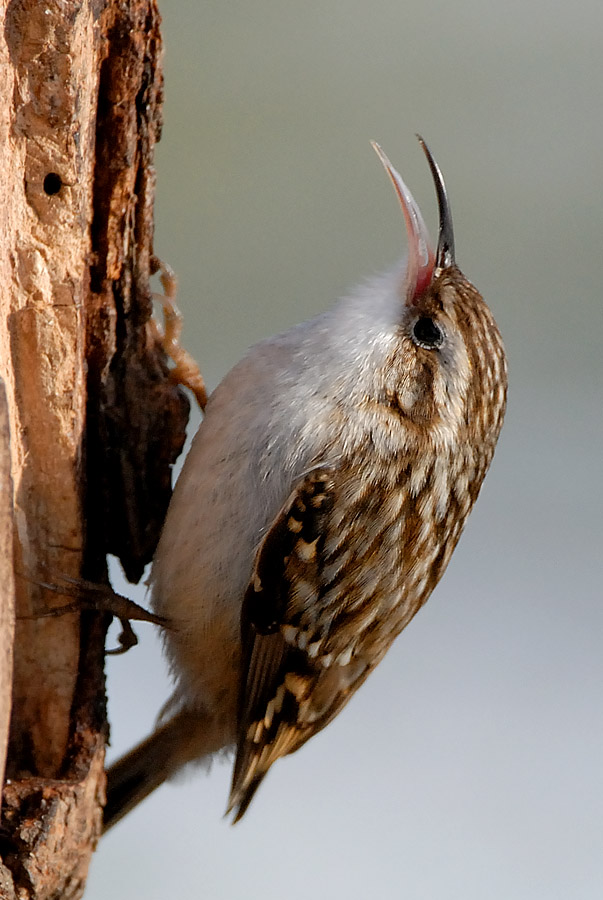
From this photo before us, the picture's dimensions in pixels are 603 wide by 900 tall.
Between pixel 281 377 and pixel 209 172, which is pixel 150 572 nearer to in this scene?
→ pixel 281 377

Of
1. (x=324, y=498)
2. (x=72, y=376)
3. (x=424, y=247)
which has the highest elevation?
(x=424, y=247)

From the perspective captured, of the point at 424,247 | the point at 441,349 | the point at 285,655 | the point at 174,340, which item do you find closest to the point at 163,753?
the point at 285,655

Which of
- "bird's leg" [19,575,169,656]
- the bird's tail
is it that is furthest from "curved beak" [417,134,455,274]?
the bird's tail

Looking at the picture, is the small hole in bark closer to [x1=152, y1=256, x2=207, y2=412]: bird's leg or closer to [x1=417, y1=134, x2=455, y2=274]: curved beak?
[x1=152, y1=256, x2=207, y2=412]: bird's leg

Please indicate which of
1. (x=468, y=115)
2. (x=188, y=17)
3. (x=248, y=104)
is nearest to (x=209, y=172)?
(x=248, y=104)

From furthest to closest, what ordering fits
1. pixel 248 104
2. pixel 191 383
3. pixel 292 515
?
pixel 248 104
pixel 191 383
pixel 292 515

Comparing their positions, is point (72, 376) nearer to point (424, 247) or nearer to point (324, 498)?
point (324, 498)
